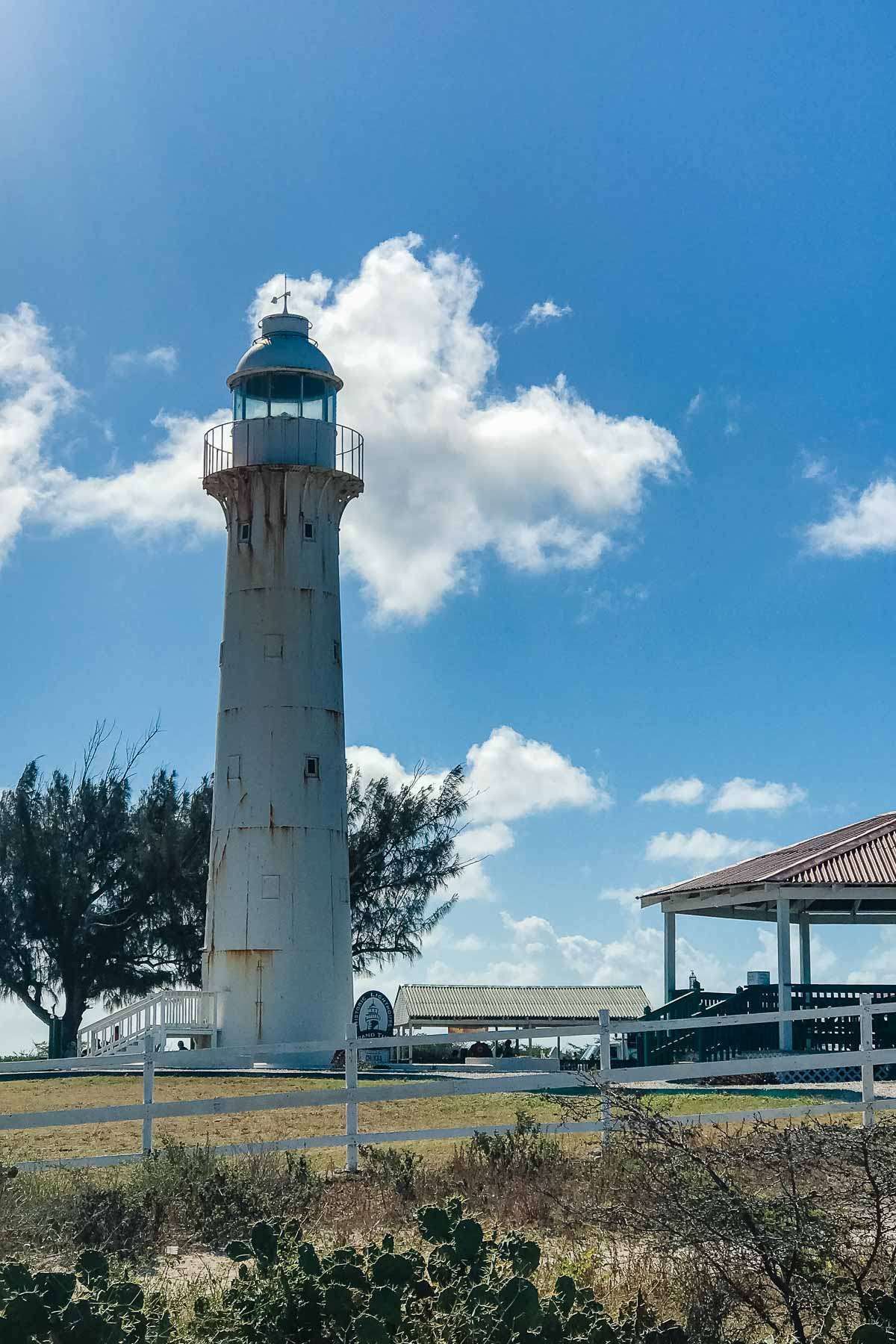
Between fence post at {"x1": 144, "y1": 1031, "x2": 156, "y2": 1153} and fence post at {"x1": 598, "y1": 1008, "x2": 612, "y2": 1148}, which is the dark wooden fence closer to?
fence post at {"x1": 598, "y1": 1008, "x2": 612, "y2": 1148}

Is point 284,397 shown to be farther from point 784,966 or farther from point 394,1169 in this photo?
point 394,1169

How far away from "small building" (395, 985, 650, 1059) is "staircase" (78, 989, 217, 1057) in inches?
310

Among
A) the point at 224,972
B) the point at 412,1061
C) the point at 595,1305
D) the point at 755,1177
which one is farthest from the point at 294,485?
the point at 595,1305

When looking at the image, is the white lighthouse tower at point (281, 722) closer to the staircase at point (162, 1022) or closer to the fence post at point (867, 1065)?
the staircase at point (162, 1022)

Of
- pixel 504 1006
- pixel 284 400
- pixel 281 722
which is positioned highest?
pixel 284 400

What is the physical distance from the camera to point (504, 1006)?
41906mm

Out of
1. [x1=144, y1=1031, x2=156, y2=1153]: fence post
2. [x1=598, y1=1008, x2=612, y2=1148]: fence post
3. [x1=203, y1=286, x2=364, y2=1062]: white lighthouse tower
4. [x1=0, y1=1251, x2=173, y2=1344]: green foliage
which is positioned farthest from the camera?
[x1=203, y1=286, x2=364, y2=1062]: white lighthouse tower

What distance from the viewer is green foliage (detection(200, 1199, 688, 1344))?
6559mm

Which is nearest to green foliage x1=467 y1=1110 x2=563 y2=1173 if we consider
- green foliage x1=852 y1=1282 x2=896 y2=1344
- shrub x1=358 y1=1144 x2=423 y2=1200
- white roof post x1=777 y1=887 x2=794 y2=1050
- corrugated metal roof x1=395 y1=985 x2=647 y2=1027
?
shrub x1=358 y1=1144 x2=423 y2=1200

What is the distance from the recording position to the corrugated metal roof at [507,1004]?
41031 millimetres

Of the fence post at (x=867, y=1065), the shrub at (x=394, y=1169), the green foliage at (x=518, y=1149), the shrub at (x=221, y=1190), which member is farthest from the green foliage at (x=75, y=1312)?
the fence post at (x=867, y=1065)

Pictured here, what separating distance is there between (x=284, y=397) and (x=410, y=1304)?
94.3ft

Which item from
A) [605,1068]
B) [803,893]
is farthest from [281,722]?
[605,1068]

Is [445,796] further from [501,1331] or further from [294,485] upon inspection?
[501,1331]
